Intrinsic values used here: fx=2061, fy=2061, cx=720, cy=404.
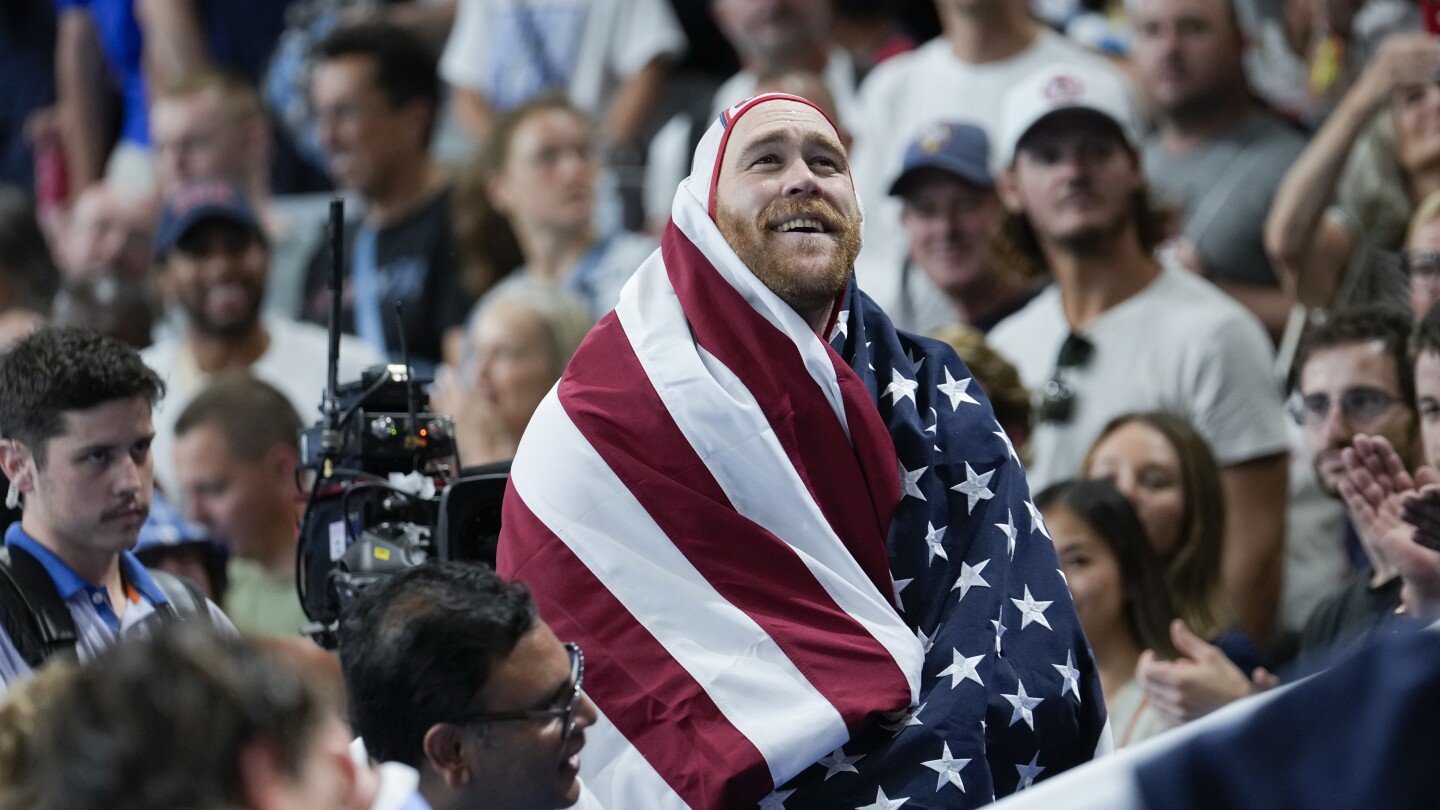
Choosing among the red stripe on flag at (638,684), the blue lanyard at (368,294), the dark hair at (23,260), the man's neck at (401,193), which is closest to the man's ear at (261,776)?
the red stripe on flag at (638,684)

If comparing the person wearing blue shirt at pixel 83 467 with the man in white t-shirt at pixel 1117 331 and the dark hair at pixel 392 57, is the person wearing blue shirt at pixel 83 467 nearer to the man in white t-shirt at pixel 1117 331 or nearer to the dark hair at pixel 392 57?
the man in white t-shirt at pixel 1117 331

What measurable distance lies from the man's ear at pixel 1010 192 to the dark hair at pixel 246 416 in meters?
2.24

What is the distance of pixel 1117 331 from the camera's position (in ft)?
19.1

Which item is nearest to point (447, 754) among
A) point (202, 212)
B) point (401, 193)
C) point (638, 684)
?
point (638, 684)

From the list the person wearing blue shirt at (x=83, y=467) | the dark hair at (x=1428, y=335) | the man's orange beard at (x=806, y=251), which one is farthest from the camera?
the dark hair at (x=1428, y=335)

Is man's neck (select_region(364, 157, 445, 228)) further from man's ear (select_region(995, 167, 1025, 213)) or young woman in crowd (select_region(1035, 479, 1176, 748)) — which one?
young woman in crowd (select_region(1035, 479, 1176, 748))

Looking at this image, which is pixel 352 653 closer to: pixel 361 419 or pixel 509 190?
pixel 361 419

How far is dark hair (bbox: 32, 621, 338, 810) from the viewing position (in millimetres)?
1915

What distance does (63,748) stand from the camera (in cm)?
197

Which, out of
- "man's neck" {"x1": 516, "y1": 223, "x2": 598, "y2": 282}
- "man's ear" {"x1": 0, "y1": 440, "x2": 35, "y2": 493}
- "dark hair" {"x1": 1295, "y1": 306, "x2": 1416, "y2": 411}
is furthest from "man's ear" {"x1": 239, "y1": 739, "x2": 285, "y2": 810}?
"man's neck" {"x1": 516, "y1": 223, "x2": 598, "y2": 282}

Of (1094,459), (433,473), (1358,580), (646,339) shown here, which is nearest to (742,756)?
(646,339)

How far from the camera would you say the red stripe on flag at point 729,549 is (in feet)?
11.7

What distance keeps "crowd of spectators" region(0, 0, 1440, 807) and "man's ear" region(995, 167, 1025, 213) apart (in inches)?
0.8

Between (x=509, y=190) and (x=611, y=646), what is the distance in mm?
3914
